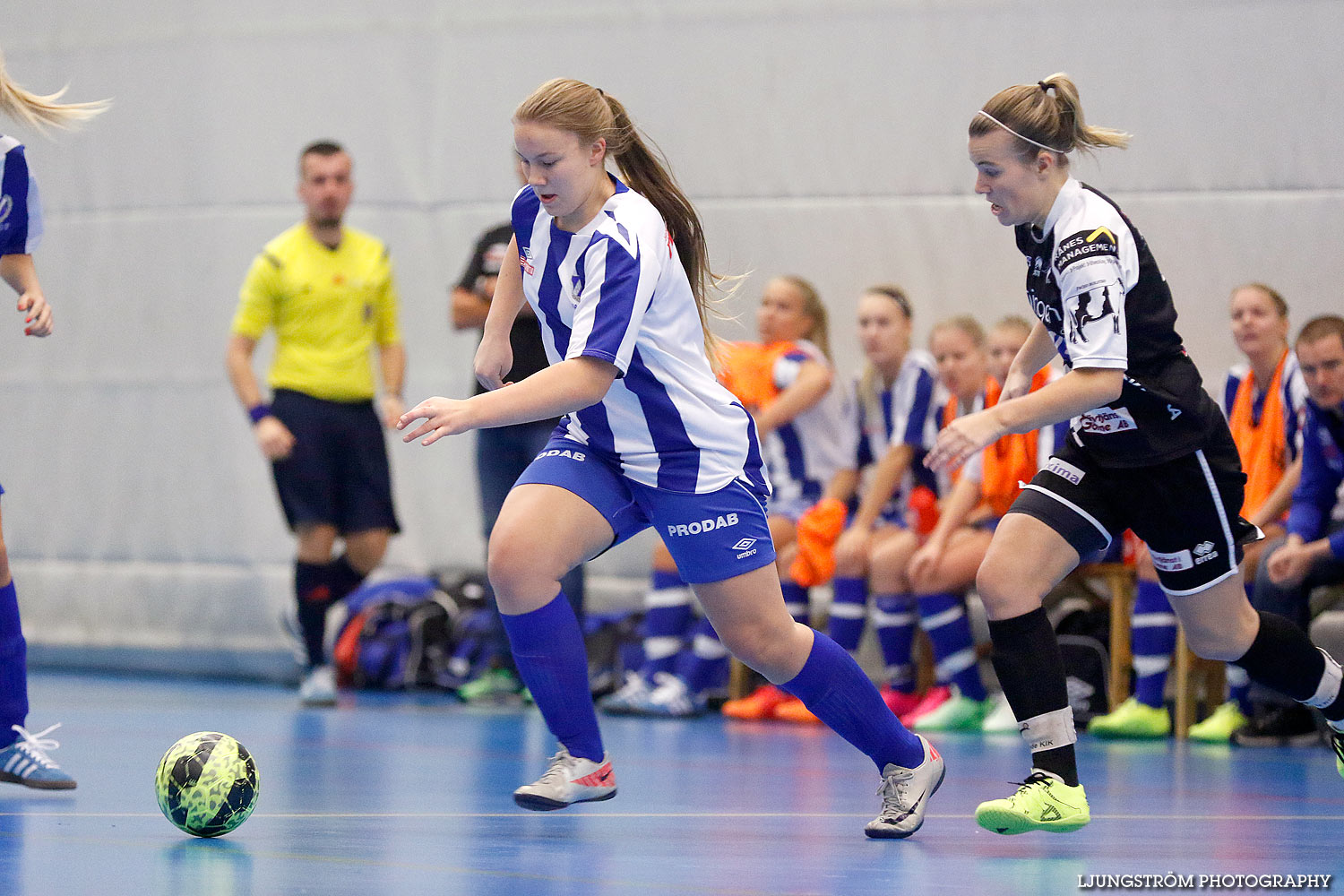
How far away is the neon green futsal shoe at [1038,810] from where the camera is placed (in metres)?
3.76

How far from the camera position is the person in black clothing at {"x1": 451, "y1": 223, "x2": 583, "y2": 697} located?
7.12 meters

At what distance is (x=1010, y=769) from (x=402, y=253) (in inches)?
199

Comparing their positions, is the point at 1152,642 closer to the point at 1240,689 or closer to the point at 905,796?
the point at 1240,689

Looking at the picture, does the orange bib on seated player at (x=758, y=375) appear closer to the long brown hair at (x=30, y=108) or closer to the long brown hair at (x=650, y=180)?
the long brown hair at (x=650, y=180)

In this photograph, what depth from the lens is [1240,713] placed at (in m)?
6.80

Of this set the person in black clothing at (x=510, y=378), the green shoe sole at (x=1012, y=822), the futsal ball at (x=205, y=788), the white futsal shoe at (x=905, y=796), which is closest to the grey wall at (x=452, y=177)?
the person in black clothing at (x=510, y=378)

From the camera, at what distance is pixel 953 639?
23.5 ft

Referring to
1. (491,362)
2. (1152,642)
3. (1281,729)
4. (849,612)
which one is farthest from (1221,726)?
(491,362)

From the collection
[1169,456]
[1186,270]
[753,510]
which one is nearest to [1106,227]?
[1169,456]

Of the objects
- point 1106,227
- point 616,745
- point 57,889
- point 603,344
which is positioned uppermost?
point 1106,227

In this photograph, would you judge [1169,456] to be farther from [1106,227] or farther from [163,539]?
[163,539]

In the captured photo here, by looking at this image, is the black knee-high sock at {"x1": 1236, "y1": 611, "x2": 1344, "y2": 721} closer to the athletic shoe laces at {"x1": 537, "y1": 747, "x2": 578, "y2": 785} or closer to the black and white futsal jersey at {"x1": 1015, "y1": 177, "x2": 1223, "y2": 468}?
the black and white futsal jersey at {"x1": 1015, "y1": 177, "x2": 1223, "y2": 468}

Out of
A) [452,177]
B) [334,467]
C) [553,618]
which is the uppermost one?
[452,177]

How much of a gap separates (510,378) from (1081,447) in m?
3.38
